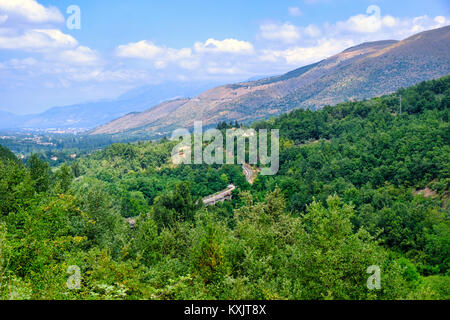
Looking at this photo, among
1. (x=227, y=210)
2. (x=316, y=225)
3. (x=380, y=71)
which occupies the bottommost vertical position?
(x=227, y=210)

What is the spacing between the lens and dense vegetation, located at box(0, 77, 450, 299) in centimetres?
1284

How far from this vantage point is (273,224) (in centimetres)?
2809

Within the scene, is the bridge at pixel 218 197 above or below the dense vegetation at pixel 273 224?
below

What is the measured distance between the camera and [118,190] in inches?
2744

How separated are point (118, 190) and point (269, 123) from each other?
178 ft

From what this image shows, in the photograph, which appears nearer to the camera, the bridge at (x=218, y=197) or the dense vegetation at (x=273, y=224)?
the dense vegetation at (x=273, y=224)

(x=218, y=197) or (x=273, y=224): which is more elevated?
(x=273, y=224)

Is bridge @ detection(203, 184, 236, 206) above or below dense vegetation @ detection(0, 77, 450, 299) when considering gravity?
below

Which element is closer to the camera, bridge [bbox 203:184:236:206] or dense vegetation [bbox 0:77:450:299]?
dense vegetation [bbox 0:77:450:299]

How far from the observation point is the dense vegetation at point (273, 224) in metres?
12.8

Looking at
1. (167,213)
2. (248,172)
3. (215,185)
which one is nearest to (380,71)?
(248,172)
